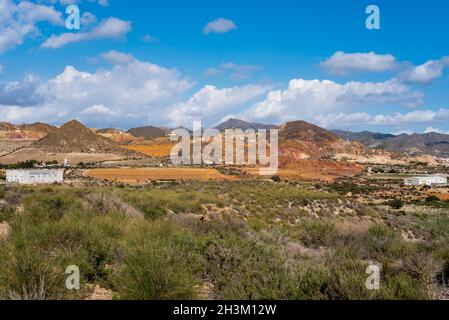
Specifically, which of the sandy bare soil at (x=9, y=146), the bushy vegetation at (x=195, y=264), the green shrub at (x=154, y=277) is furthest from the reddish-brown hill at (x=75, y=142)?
the green shrub at (x=154, y=277)

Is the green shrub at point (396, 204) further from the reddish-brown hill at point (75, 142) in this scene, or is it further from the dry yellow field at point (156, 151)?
the reddish-brown hill at point (75, 142)

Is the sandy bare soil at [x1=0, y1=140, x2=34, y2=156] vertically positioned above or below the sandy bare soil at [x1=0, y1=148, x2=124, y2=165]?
above

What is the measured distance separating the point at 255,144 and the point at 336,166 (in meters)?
21.7

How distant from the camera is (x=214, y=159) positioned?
11556 centimetres

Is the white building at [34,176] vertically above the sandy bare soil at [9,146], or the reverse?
the sandy bare soil at [9,146]

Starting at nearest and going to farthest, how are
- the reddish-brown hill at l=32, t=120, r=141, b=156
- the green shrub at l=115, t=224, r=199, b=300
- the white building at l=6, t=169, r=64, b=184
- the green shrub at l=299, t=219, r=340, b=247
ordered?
1. the green shrub at l=115, t=224, r=199, b=300
2. the green shrub at l=299, t=219, r=340, b=247
3. the white building at l=6, t=169, r=64, b=184
4. the reddish-brown hill at l=32, t=120, r=141, b=156

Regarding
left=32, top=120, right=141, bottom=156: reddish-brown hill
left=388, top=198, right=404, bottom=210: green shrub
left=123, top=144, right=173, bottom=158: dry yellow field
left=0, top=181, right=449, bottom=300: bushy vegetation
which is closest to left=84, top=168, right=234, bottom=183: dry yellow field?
left=388, top=198, right=404, bottom=210: green shrub

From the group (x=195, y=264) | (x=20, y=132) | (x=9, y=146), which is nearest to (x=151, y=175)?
(x=195, y=264)

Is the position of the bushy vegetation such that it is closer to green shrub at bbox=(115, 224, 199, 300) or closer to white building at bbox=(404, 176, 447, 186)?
green shrub at bbox=(115, 224, 199, 300)

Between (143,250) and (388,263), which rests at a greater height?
(143,250)

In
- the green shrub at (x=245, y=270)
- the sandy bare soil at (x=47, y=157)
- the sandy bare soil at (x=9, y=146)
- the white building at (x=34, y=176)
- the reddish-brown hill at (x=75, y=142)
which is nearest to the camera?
the green shrub at (x=245, y=270)

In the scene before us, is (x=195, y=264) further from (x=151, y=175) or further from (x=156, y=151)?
(x=156, y=151)
